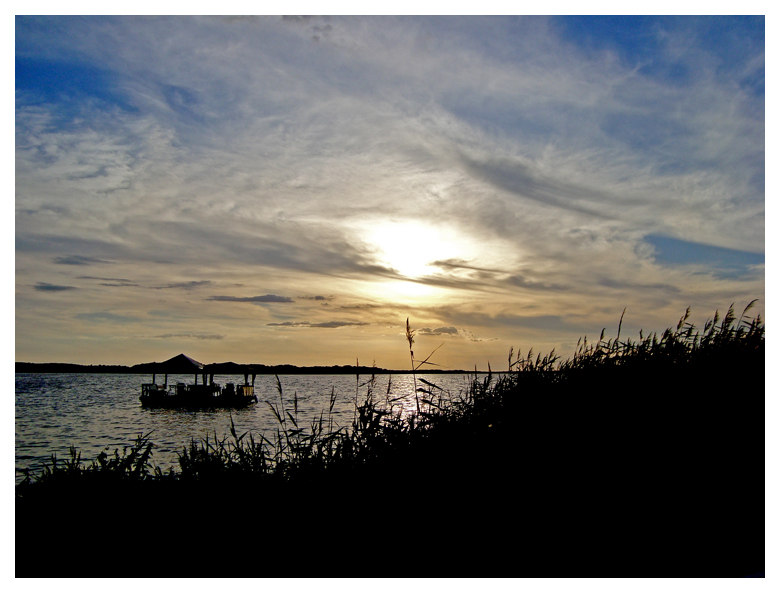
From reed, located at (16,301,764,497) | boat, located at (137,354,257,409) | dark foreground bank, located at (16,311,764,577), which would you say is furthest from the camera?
boat, located at (137,354,257,409)

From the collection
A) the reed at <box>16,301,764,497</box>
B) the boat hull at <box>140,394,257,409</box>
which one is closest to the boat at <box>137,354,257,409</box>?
the boat hull at <box>140,394,257,409</box>

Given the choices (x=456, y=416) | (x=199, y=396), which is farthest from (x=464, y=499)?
(x=199, y=396)

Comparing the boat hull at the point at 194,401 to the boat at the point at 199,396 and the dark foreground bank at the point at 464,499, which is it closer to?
the boat at the point at 199,396

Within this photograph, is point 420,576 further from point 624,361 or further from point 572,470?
point 624,361

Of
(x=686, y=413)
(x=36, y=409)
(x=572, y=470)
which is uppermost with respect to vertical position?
(x=686, y=413)

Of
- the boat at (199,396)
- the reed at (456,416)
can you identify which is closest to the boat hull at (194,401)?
the boat at (199,396)

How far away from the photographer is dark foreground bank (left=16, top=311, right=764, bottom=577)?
3980 mm

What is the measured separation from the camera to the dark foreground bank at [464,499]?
3980 mm

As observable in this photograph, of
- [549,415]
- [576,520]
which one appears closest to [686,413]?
[549,415]

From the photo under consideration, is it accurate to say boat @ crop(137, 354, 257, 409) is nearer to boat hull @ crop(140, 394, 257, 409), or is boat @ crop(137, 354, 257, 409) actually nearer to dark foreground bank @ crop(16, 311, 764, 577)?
boat hull @ crop(140, 394, 257, 409)

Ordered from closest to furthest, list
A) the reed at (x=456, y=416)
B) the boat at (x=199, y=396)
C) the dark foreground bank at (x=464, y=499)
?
the dark foreground bank at (x=464, y=499), the reed at (x=456, y=416), the boat at (x=199, y=396)

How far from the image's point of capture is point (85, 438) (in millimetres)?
27406

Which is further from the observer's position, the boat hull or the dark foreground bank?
the boat hull

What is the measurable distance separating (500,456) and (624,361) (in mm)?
3496
